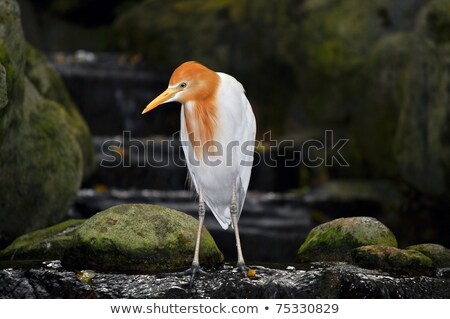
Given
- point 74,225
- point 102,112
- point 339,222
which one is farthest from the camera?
point 102,112

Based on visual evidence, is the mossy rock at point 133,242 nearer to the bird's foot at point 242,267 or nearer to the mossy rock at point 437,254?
the bird's foot at point 242,267

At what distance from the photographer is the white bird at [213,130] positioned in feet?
15.3

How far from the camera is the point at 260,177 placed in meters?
10.6

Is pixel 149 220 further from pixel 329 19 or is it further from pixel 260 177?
pixel 329 19

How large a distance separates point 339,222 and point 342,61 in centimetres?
532

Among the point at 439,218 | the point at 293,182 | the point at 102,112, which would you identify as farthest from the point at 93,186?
the point at 439,218

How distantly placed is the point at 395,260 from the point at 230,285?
113 cm

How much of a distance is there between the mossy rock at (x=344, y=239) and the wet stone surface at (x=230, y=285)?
506 millimetres

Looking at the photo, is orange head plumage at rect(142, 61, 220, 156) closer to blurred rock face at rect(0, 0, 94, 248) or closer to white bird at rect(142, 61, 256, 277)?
white bird at rect(142, 61, 256, 277)

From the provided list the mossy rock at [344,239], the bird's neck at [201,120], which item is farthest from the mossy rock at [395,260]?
the bird's neck at [201,120]

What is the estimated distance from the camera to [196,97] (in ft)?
15.5
